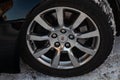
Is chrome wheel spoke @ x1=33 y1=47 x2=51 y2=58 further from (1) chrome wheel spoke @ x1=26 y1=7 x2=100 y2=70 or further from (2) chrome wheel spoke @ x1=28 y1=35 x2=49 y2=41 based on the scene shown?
(2) chrome wheel spoke @ x1=28 y1=35 x2=49 y2=41

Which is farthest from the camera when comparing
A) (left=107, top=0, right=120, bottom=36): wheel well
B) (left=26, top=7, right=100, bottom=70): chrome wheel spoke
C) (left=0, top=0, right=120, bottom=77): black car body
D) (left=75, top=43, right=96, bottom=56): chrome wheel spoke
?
(left=107, top=0, right=120, bottom=36): wheel well

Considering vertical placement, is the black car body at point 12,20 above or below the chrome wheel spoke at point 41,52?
above

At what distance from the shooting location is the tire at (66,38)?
2.86 meters

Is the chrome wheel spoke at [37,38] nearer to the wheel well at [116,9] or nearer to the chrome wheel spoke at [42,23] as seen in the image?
the chrome wheel spoke at [42,23]

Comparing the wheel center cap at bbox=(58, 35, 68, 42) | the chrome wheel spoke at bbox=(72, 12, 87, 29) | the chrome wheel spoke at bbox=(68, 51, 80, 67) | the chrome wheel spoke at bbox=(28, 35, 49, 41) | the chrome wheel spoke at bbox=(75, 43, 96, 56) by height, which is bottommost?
the chrome wheel spoke at bbox=(68, 51, 80, 67)

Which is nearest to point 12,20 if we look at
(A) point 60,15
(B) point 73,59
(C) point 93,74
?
(A) point 60,15

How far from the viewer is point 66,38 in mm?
2994

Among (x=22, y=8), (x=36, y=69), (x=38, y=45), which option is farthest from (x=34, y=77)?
(x=22, y=8)

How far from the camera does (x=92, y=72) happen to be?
3236mm

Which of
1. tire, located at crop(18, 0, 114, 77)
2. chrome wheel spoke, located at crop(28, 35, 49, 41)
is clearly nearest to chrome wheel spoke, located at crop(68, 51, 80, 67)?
tire, located at crop(18, 0, 114, 77)

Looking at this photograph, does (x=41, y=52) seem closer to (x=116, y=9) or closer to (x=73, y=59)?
(x=73, y=59)

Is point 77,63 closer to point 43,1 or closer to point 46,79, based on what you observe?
point 46,79

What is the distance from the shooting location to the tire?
2.86 meters

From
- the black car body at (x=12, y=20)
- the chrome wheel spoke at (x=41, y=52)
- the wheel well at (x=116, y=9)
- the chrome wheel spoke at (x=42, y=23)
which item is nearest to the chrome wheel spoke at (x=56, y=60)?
the chrome wheel spoke at (x=41, y=52)
